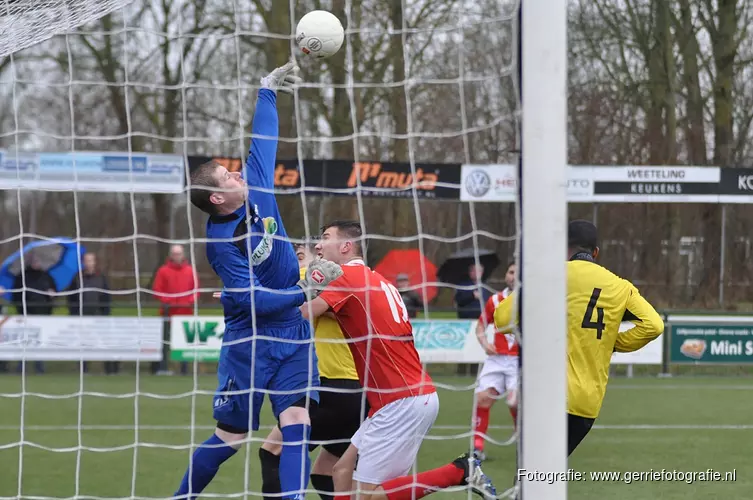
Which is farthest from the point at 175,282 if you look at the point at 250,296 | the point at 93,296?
the point at 250,296

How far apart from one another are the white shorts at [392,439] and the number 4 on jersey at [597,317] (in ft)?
2.98

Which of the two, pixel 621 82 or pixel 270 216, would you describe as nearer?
pixel 270 216

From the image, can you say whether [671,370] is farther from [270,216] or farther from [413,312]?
[270,216]

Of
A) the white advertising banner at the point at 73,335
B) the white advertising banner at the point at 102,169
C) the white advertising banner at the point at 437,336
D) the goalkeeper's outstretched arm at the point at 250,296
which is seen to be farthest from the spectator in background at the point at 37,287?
the goalkeeper's outstretched arm at the point at 250,296

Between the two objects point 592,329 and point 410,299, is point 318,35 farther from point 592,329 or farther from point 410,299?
point 410,299

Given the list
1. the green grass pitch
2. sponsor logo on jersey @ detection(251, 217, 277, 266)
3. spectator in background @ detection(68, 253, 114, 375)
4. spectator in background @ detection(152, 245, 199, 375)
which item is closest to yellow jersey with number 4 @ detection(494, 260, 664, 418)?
the green grass pitch

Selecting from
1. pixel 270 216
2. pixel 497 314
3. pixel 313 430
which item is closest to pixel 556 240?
pixel 497 314

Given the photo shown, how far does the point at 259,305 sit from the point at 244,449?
3651 millimetres

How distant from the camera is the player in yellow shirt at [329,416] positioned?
16.6 feet

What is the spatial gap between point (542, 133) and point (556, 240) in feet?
1.21

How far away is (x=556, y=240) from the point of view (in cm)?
325

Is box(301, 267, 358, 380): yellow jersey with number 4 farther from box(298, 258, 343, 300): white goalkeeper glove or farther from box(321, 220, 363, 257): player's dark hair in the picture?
box(298, 258, 343, 300): white goalkeeper glove

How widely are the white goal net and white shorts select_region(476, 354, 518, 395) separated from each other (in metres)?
0.57

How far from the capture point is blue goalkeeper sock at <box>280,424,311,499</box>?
4.47 meters
